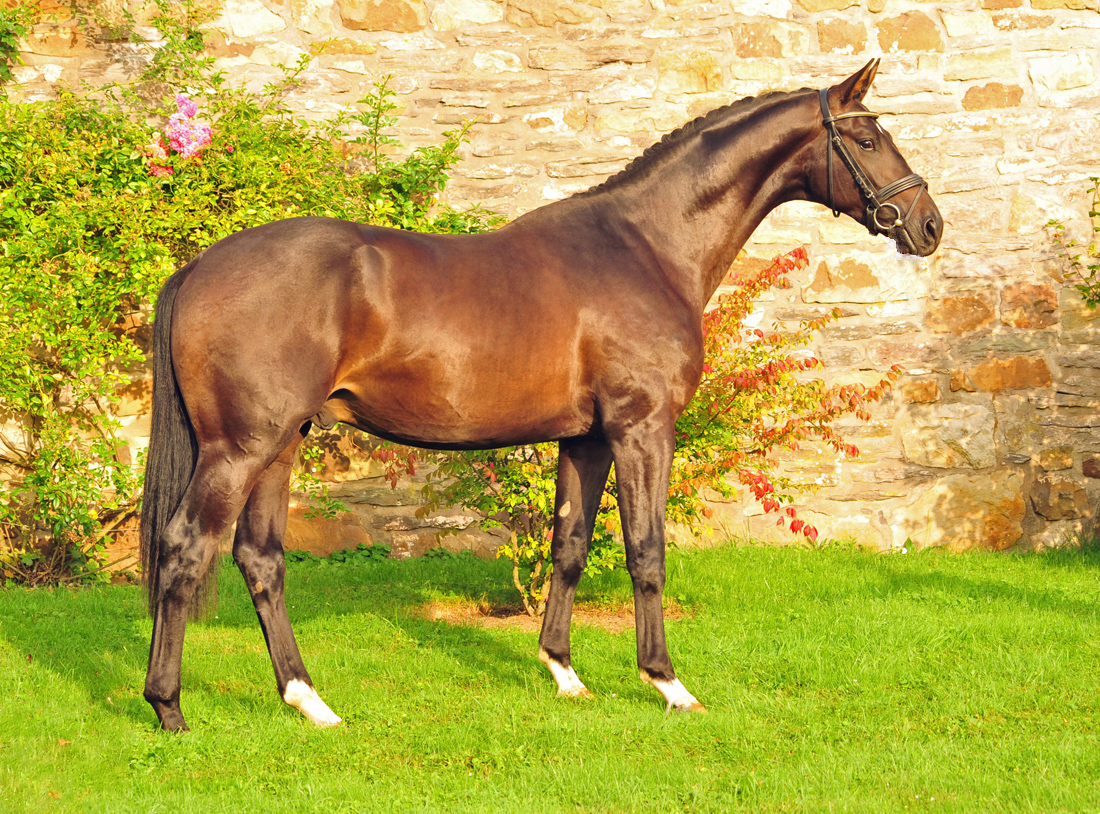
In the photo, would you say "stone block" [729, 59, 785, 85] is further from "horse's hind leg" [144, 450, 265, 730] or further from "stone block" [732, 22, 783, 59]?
"horse's hind leg" [144, 450, 265, 730]

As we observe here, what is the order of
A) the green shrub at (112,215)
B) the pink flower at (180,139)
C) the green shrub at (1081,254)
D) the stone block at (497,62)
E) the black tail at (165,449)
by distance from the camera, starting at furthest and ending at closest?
1. the stone block at (497,62)
2. the green shrub at (1081,254)
3. the pink flower at (180,139)
4. the green shrub at (112,215)
5. the black tail at (165,449)

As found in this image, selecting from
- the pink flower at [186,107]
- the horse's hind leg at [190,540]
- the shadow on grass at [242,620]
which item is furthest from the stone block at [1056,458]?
the pink flower at [186,107]

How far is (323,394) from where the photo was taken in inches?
143

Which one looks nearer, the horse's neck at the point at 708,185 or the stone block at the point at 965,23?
the horse's neck at the point at 708,185

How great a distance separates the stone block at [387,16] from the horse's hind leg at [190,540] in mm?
4679

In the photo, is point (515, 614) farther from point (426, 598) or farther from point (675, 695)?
point (675, 695)

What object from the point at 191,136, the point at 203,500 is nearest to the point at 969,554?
the point at 203,500

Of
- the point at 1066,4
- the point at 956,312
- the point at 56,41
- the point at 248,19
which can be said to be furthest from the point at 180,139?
the point at 1066,4

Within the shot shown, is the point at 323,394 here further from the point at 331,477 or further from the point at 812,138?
the point at 331,477

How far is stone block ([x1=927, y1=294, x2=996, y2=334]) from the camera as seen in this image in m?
7.21

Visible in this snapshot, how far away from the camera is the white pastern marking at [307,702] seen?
384cm

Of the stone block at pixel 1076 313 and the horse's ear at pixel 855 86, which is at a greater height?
the horse's ear at pixel 855 86

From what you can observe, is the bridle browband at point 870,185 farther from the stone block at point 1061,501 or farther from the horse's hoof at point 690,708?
the stone block at point 1061,501

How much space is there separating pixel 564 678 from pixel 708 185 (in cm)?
221
